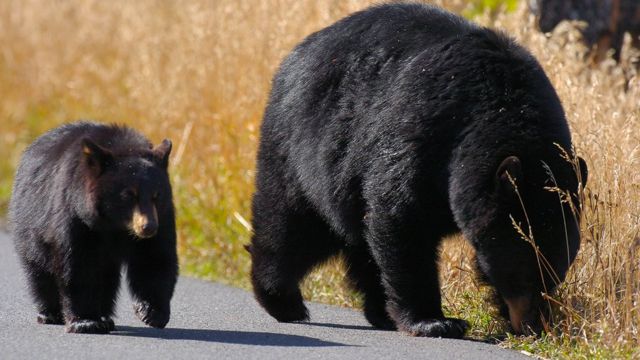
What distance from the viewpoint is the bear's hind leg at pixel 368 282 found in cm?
751

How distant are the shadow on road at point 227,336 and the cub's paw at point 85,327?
11 cm

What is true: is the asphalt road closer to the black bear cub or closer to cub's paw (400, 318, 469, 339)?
cub's paw (400, 318, 469, 339)

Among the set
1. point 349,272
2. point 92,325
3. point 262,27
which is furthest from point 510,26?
point 92,325

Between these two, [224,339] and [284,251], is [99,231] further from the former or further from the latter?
[284,251]

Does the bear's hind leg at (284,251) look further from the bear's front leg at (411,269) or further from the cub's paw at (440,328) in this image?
the cub's paw at (440,328)

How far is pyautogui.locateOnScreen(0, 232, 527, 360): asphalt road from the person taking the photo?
627 cm

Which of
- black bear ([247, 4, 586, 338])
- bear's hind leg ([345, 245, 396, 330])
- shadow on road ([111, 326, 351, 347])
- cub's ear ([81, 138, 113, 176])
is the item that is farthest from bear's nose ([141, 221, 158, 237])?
bear's hind leg ([345, 245, 396, 330])

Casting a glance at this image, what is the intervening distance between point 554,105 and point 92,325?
2719 mm

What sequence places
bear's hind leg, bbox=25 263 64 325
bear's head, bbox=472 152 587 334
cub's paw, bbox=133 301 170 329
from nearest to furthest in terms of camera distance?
1. bear's head, bbox=472 152 587 334
2. cub's paw, bbox=133 301 170 329
3. bear's hind leg, bbox=25 263 64 325

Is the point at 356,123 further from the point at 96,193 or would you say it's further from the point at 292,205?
the point at 96,193

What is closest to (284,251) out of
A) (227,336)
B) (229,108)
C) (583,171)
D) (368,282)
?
(368,282)

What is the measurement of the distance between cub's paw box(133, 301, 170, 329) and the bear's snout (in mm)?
429

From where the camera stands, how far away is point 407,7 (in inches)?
289

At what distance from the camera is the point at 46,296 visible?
283 inches
